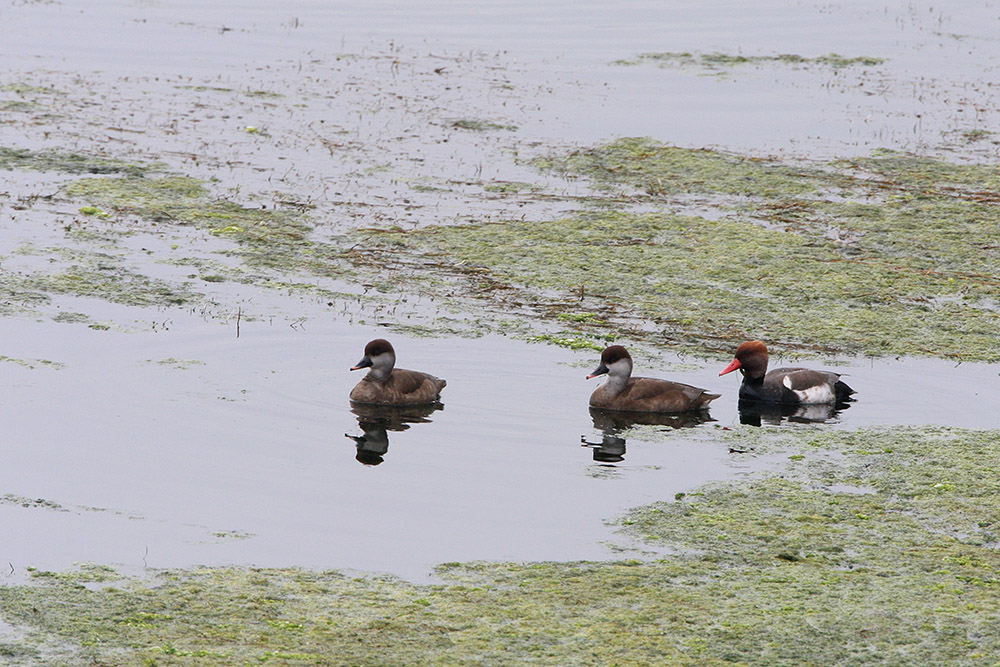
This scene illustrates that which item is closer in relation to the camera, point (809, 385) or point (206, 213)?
point (809, 385)

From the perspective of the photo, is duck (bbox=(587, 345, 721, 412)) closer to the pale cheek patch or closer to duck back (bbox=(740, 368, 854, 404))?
duck back (bbox=(740, 368, 854, 404))

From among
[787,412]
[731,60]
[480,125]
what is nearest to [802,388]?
[787,412]

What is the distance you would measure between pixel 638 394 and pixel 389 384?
1.99 metres

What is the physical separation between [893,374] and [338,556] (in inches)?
234

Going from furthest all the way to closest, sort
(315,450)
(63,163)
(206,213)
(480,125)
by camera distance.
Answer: (480,125), (63,163), (206,213), (315,450)

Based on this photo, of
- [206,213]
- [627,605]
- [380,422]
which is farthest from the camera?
[206,213]

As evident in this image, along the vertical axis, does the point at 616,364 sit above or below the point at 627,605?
above

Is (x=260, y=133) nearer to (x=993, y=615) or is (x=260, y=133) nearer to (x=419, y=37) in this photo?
(x=419, y=37)

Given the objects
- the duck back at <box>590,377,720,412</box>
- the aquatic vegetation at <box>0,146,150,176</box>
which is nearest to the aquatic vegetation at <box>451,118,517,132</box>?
the aquatic vegetation at <box>0,146,150,176</box>

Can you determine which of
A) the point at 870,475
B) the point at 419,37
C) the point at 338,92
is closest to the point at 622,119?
the point at 338,92

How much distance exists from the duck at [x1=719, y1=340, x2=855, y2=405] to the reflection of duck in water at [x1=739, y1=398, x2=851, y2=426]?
4 centimetres

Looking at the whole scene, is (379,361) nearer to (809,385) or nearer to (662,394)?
(662,394)

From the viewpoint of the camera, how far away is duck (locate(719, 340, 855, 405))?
1191 cm

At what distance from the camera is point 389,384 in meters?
11.9
